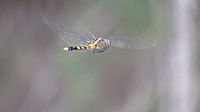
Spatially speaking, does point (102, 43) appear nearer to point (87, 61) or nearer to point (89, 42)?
point (89, 42)

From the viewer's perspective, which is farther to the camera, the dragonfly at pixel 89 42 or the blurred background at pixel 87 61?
the blurred background at pixel 87 61

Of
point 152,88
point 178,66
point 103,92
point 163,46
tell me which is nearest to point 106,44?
point 178,66

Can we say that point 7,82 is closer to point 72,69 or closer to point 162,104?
point 72,69

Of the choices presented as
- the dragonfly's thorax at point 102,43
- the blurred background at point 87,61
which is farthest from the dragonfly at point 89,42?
the blurred background at point 87,61

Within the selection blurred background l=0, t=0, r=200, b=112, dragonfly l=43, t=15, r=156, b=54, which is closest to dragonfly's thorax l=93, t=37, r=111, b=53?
dragonfly l=43, t=15, r=156, b=54

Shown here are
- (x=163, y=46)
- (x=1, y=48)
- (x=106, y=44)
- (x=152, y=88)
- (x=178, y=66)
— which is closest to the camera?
(x=106, y=44)

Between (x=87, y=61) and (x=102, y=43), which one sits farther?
(x=87, y=61)

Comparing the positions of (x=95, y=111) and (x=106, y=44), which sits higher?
(x=106, y=44)

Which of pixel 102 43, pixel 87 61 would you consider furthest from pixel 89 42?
pixel 87 61

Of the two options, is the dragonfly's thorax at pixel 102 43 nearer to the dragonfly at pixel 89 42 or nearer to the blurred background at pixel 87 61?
the dragonfly at pixel 89 42
